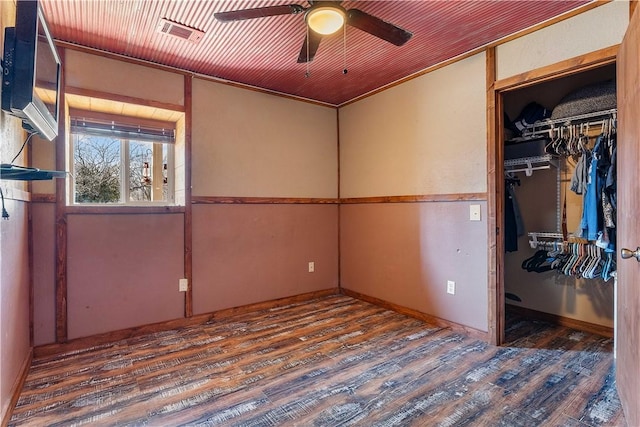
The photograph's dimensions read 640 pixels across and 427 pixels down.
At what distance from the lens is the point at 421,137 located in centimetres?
314

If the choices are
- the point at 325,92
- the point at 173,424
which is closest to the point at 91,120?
the point at 325,92

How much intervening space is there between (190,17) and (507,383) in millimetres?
3060

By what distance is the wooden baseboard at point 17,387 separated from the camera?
1656 millimetres

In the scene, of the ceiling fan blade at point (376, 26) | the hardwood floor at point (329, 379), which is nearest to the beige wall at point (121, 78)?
the ceiling fan blade at point (376, 26)

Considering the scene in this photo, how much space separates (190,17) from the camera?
2189mm

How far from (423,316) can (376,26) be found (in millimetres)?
2462

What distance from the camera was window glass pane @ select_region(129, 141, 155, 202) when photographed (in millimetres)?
3025

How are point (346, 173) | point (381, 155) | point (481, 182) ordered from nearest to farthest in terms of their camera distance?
point (481, 182)
point (381, 155)
point (346, 173)

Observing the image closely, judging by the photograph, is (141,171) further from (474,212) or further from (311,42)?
(474,212)

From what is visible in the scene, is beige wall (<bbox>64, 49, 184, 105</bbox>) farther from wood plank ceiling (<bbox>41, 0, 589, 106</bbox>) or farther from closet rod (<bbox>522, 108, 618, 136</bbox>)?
closet rod (<bbox>522, 108, 618, 136</bbox>)

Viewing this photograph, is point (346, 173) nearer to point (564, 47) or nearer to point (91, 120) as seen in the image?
point (564, 47)

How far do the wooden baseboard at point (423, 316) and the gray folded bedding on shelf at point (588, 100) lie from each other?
6.34 ft

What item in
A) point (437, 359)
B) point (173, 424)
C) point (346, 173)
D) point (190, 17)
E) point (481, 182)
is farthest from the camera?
point (346, 173)

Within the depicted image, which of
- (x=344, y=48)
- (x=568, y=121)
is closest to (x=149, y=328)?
(x=344, y=48)
